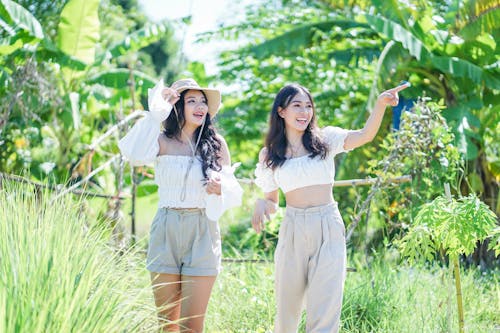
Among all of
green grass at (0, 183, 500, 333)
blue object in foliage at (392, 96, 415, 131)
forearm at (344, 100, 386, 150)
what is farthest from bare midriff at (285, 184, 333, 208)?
blue object in foliage at (392, 96, 415, 131)

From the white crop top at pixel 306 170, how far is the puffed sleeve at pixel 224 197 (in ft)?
0.68

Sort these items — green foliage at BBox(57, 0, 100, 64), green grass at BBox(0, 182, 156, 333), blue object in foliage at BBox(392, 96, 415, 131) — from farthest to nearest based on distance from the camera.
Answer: green foliage at BBox(57, 0, 100, 64)
blue object in foliage at BBox(392, 96, 415, 131)
green grass at BBox(0, 182, 156, 333)

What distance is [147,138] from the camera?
13.1 ft

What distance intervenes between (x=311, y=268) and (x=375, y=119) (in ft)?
2.83

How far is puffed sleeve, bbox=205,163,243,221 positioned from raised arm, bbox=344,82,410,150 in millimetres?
668

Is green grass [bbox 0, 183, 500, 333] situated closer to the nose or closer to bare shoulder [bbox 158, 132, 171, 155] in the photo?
bare shoulder [bbox 158, 132, 171, 155]

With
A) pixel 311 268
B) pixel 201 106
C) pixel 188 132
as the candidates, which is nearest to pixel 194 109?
pixel 201 106

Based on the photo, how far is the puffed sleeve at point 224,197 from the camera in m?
3.88

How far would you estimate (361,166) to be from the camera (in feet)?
29.3

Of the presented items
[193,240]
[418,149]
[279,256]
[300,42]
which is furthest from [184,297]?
[300,42]

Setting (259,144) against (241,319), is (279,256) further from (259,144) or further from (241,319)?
(259,144)

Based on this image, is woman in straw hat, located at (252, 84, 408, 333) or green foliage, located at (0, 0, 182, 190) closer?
woman in straw hat, located at (252, 84, 408, 333)

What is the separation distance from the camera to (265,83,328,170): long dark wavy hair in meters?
4.01

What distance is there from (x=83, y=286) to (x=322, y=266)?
1421mm
